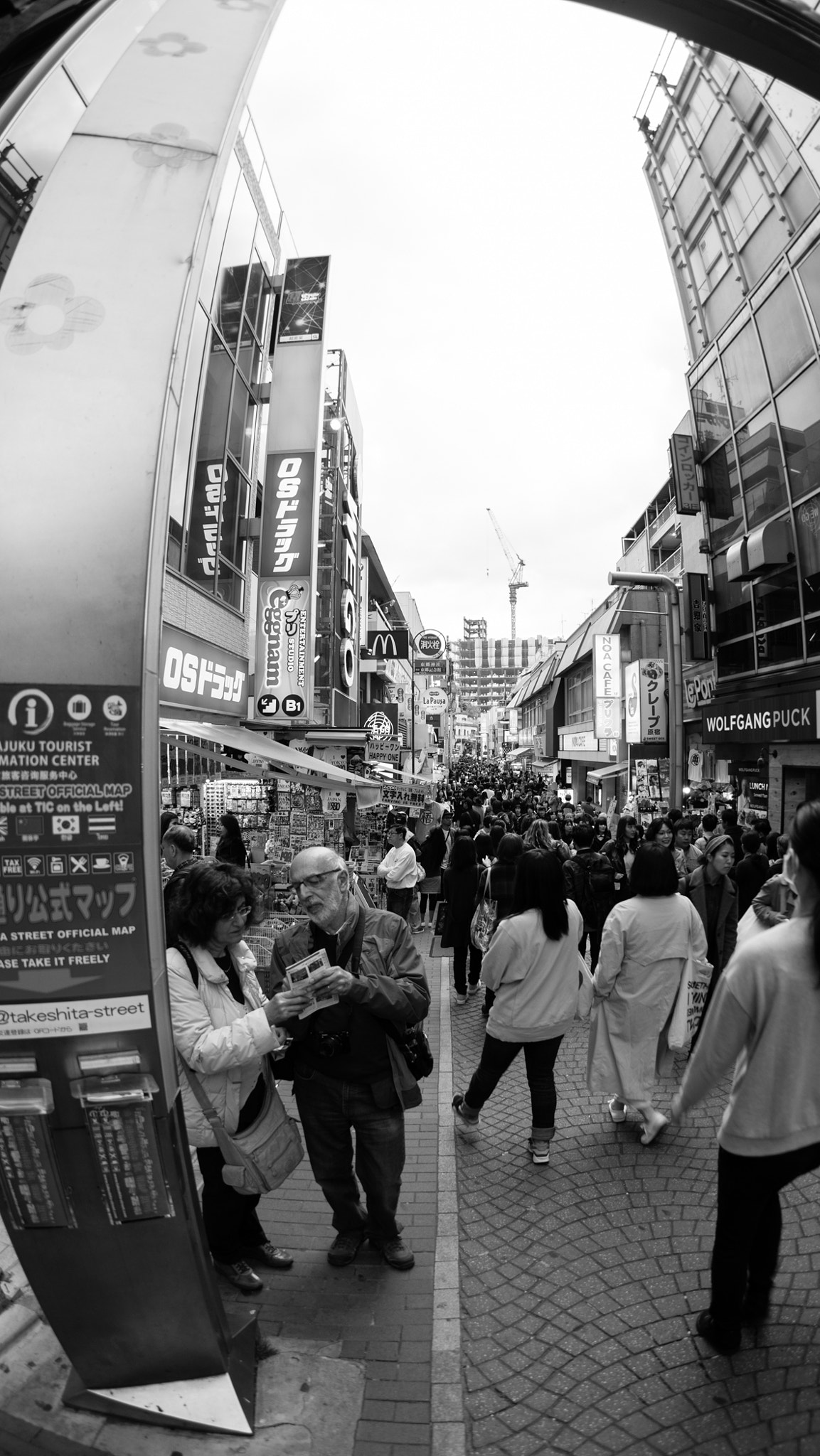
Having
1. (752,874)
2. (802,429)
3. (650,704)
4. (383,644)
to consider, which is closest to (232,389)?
(802,429)

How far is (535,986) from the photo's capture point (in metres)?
4.63

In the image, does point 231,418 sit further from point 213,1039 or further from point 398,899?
point 213,1039

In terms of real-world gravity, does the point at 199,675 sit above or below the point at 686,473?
below

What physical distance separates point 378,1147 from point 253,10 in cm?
479

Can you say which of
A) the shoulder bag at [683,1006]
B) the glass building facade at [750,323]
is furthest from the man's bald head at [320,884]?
the glass building facade at [750,323]

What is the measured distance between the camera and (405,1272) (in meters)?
3.53

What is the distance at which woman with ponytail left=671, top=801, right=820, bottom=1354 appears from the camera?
258 centimetres

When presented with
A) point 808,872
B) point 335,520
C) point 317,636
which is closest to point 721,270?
point 335,520

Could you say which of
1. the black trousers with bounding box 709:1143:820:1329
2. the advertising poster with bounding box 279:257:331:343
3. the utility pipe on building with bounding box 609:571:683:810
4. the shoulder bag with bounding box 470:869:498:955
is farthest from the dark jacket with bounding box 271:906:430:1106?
the advertising poster with bounding box 279:257:331:343

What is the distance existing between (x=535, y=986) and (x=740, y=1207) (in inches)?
78.1

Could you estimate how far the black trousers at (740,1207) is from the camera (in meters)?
2.64

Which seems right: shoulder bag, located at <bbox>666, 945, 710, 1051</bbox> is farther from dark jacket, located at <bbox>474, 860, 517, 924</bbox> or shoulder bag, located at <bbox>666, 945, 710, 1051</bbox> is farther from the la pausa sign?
the la pausa sign

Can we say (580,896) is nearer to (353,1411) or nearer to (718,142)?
(353,1411)

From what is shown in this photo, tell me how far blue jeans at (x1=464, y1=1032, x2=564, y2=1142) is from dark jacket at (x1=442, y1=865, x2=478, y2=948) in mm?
3699
